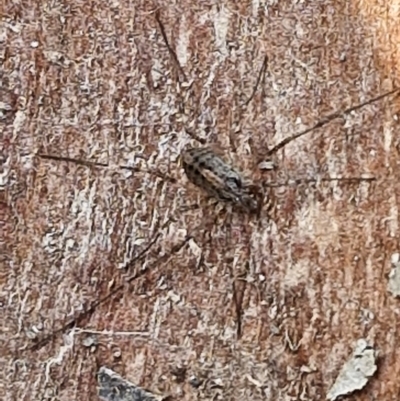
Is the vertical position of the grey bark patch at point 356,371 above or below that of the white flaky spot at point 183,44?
below

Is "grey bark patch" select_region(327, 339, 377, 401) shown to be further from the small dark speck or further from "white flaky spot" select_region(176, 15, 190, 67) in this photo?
"white flaky spot" select_region(176, 15, 190, 67)

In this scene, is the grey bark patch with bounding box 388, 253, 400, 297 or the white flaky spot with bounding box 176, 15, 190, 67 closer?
the grey bark patch with bounding box 388, 253, 400, 297

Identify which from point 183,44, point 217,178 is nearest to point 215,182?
point 217,178

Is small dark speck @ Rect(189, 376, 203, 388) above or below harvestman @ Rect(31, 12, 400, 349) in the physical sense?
below

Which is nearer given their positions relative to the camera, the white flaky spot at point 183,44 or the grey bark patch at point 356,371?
the grey bark patch at point 356,371

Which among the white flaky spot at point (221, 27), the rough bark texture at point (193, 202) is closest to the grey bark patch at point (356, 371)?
the rough bark texture at point (193, 202)

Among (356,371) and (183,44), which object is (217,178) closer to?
(183,44)

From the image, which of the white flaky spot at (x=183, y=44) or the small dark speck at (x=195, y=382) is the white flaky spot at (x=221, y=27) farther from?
the small dark speck at (x=195, y=382)

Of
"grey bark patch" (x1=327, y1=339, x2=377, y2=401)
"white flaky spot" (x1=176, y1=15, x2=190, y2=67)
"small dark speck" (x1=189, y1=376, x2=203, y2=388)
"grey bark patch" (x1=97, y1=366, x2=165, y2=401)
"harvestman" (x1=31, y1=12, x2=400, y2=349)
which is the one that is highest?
"white flaky spot" (x1=176, y1=15, x2=190, y2=67)

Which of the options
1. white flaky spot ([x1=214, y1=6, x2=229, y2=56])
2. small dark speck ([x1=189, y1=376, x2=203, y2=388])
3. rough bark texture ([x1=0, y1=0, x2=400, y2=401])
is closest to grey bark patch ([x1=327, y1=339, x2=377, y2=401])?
rough bark texture ([x1=0, y1=0, x2=400, y2=401])
